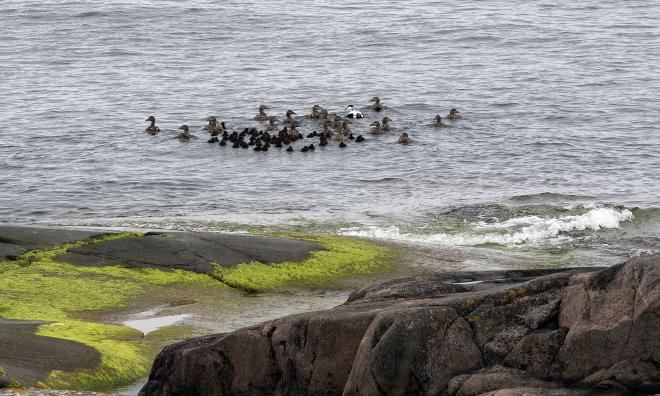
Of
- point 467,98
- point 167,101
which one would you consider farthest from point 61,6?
point 467,98

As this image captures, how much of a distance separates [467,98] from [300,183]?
17660 mm

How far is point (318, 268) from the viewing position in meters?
26.8

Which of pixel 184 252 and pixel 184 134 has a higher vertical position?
pixel 184 252

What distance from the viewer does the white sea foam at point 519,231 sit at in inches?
1288

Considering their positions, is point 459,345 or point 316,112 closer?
point 459,345

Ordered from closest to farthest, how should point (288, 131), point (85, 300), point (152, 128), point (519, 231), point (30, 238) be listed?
point (85, 300), point (30, 238), point (519, 231), point (288, 131), point (152, 128)

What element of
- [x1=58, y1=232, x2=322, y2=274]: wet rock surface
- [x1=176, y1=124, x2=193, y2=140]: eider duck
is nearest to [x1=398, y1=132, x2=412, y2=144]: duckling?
[x1=176, y1=124, x2=193, y2=140]: eider duck

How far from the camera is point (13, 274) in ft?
81.0

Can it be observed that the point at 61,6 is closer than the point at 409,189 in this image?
No

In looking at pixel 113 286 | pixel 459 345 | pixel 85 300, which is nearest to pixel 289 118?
pixel 113 286

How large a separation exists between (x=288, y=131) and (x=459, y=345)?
123 ft

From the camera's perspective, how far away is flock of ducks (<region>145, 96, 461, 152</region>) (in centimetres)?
4841

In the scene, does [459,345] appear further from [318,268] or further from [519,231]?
[519,231]

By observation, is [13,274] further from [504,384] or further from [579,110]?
[579,110]
